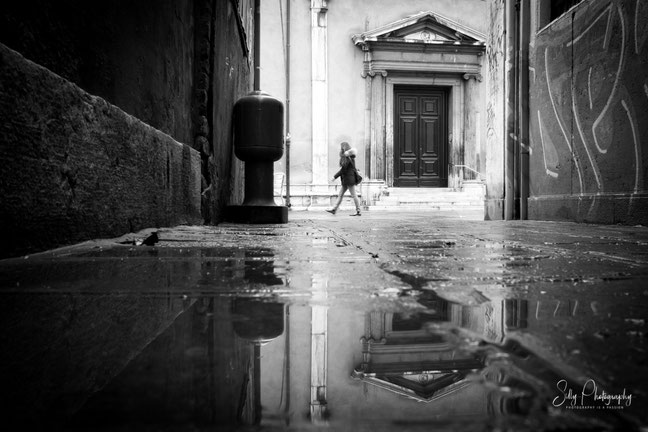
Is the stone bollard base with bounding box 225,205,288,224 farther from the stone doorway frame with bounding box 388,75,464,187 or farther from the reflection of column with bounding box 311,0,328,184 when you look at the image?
the stone doorway frame with bounding box 388,75,464,187

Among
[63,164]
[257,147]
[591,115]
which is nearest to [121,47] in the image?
[63,164]

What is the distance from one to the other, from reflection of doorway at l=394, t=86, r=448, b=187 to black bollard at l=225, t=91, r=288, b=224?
920 cm

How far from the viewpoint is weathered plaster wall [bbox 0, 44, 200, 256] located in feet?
4.14

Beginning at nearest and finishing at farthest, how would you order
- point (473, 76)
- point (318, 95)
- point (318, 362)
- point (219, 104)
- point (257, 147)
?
point (318, 362) → point (219, 104) → point (257, 147) → point (318, 95) → point (473, 76)

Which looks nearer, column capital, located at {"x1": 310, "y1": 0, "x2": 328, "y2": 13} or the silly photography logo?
the silly photography logo

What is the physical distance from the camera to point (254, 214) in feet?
14.1

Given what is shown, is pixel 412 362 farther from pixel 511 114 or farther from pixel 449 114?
pixel 449 114

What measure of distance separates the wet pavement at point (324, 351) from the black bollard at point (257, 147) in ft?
10.7

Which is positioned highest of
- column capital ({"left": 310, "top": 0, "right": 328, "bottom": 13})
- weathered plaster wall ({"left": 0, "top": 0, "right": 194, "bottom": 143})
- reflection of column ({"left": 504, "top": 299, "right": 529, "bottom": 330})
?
column capital ({"left": 310, "top": 0, "right": 328, "bottom": 13})

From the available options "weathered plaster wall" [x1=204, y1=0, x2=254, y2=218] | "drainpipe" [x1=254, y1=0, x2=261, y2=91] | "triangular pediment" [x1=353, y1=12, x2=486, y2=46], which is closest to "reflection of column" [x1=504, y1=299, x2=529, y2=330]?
"weathered plaster wall" [x1=204, y1=0, x2=254, y2=218]

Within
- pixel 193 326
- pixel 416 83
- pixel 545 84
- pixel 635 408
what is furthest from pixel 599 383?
pixel 416 83

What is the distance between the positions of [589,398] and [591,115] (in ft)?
14.3

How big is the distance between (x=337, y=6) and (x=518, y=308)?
1362 centimetres

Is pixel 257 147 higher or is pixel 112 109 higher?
pixel 257 147
